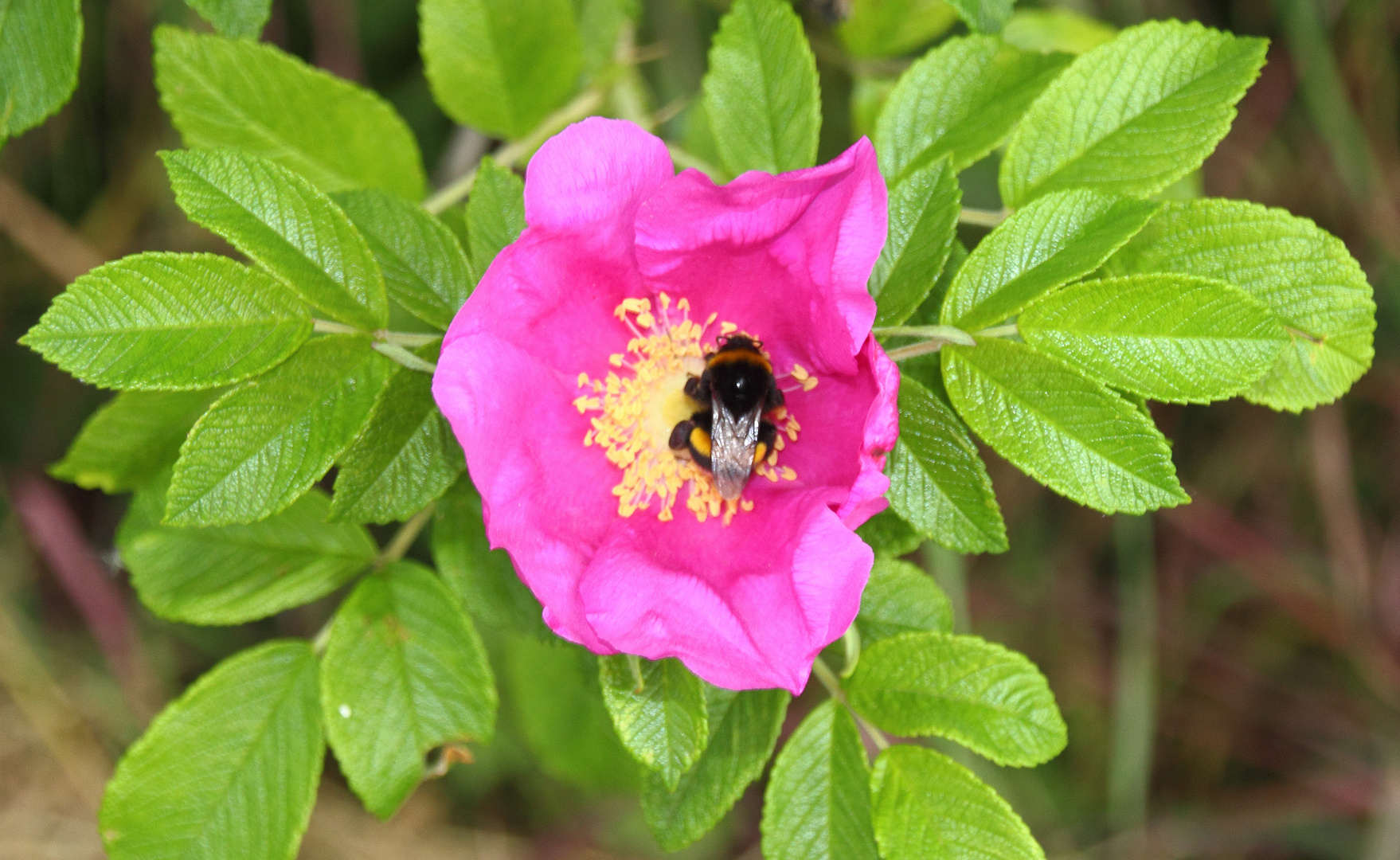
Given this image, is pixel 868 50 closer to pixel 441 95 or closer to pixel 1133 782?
pixel 441 95

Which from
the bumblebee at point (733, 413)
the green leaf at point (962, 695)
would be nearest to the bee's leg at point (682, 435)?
the bumblebee at point (733, 413)

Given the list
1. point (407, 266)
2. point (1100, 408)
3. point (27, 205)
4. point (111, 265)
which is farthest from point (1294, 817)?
point (27, 205)

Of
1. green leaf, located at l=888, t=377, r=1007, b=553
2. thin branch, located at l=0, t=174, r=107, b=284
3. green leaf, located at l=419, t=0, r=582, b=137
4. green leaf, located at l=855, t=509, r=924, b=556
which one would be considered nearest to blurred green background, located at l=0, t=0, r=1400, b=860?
thin branch, located at l=0, t=174, r=107, b=284

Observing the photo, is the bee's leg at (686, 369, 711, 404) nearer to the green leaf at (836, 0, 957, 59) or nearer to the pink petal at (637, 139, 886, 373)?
the pink petal at (637, 139, 886, 373)

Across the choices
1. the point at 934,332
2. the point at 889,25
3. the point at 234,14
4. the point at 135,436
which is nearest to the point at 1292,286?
the point at 934,332

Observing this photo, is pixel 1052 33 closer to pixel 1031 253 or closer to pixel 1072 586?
pixel 1031 253

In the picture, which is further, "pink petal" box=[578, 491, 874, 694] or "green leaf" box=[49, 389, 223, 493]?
"green leaf" box=[49, 389, 223, 493]
